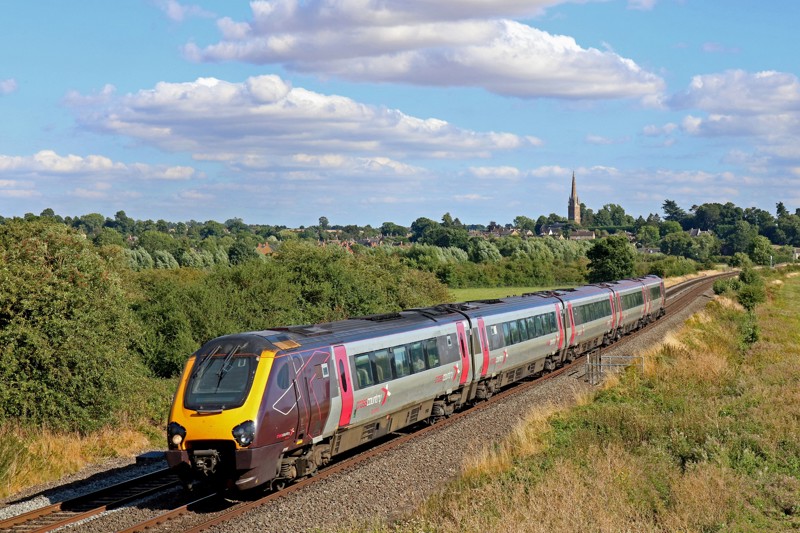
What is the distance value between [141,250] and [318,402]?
81.0 meters

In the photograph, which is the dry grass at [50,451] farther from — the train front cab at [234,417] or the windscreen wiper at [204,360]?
the windscreen wiper at [204,360]

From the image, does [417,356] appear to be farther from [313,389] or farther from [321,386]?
[313,389]

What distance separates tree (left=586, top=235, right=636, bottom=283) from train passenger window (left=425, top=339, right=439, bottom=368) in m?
69.5

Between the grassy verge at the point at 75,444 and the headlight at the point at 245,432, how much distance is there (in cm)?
546

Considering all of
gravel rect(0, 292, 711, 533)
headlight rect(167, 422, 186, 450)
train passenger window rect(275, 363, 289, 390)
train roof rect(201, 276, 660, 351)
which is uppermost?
train roof rect(201, 276, 660, 351)

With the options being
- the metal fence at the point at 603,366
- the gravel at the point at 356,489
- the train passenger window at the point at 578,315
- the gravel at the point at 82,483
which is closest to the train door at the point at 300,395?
the gravel at the point at 356,489

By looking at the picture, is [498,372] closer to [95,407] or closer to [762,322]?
[95,407]

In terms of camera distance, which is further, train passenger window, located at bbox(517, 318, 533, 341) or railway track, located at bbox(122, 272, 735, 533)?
train passenger window, located at bbox(517, 318, 533, 341)

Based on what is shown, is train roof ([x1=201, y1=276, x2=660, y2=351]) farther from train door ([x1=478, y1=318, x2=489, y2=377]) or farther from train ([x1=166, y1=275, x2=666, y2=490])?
train door ([x1=478, y1=318, x2=489, y2=377])

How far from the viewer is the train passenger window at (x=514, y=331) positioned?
26.6 metres

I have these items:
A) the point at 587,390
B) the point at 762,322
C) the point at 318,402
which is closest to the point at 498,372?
the point at 587,390

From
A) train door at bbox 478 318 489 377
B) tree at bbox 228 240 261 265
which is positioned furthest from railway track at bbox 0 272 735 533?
tree at bbox 228 240 261 265

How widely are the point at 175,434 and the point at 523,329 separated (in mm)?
15188

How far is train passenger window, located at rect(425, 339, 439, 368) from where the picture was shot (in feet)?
68.9
